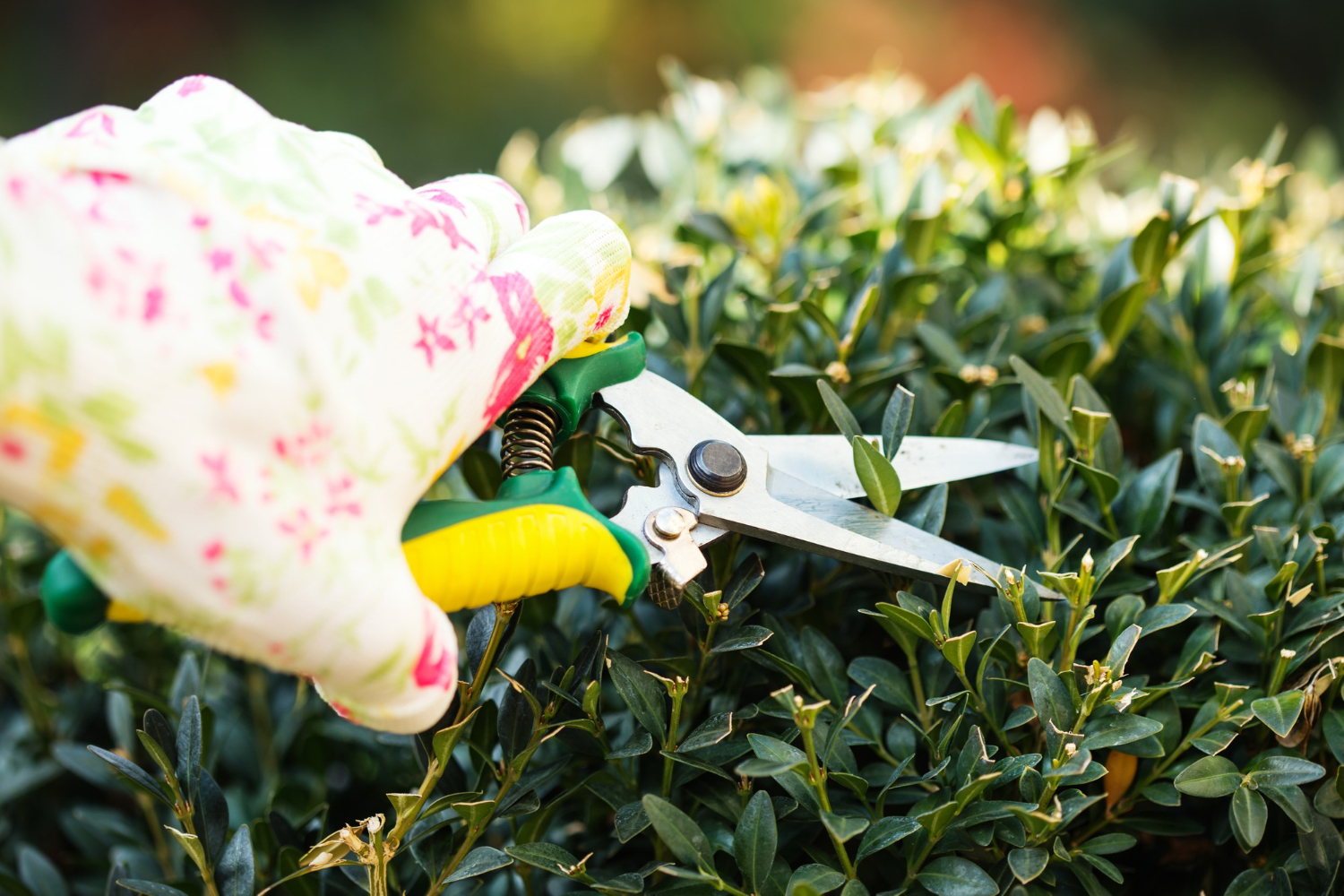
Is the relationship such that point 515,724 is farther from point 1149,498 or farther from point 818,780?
point 1149,498

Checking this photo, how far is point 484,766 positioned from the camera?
3.07ft

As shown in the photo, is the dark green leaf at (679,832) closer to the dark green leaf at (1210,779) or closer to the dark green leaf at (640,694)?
the dark green leaf at (640,694)

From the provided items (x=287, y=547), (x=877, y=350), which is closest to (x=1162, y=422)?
(x=877, y=350)

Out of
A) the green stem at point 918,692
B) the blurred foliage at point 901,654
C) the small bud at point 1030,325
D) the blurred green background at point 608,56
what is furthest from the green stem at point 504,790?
the blurred green background at point 608,56

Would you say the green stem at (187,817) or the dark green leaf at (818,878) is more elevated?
the dark green leaf at (818,878)

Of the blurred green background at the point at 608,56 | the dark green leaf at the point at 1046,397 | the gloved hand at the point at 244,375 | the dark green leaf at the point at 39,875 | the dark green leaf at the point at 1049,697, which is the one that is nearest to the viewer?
the gloved hand at the point at 244,375

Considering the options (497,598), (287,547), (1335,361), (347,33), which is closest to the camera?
(287,547)

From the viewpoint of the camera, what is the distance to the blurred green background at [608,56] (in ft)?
14.0

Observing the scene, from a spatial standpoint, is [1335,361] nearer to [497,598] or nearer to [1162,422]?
[1162,422]

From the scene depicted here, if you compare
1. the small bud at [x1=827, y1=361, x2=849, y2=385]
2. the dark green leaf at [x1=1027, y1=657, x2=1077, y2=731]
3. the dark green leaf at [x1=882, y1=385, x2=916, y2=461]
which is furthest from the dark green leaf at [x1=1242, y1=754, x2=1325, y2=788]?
the small bud at [x1=827, y1=361, x2=849, y2=385]

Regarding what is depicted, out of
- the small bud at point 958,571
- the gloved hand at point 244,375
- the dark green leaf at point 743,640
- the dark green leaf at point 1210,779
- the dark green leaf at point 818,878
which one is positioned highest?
the gloved hand at point 244,375

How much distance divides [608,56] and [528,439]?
4.17m

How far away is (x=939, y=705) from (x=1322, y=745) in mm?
337

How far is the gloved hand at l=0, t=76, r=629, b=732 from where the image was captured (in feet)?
1.99
